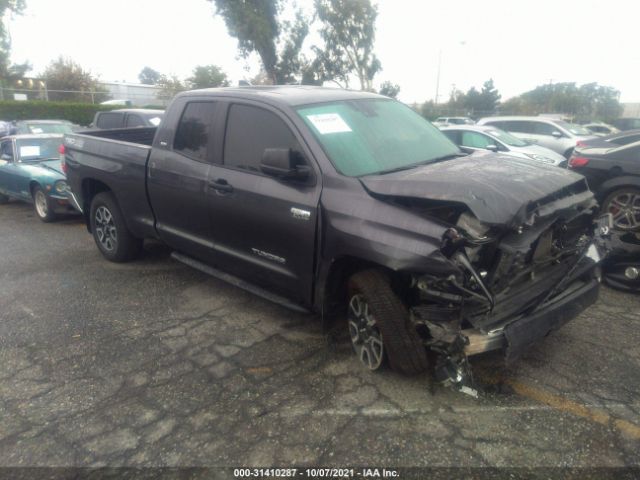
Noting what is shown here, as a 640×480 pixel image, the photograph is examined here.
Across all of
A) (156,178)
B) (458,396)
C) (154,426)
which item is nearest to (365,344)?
(458,396)

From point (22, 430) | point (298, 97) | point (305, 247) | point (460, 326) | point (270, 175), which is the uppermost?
point (298, 97)

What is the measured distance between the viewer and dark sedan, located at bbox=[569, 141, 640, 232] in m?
5.73

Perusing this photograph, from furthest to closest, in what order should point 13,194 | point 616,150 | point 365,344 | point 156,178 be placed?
point 13,194 → point 616,150 → point 156,178 → point 365,344

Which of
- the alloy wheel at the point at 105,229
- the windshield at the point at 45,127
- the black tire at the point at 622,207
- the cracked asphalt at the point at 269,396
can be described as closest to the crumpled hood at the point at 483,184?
the cracked asphalt at the point at 269,396

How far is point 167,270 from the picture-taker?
5715 mm

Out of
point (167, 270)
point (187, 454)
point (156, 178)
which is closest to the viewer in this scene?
point (187, 454)

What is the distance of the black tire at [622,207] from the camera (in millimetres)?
5688

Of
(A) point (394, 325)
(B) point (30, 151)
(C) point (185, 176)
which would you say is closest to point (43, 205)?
(B) point (30, 151)

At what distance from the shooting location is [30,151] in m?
8.81

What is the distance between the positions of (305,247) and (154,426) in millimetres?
1483

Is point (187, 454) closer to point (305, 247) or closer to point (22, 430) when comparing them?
point (22, 430)

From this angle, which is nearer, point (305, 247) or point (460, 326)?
point (460, 326)

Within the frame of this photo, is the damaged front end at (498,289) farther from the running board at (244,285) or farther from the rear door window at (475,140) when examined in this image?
the rear door window at (475,140)

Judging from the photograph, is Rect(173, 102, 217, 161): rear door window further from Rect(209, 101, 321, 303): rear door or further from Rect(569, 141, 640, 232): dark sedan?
Rect(569, 141, 640, 232): dark sedan
